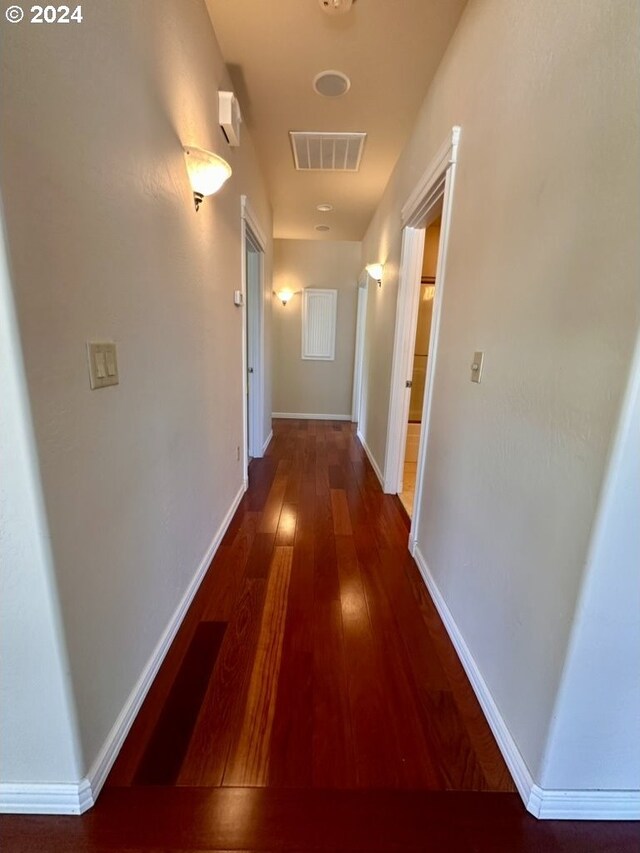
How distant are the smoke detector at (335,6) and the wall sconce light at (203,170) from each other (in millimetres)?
855

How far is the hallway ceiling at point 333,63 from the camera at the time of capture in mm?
1642

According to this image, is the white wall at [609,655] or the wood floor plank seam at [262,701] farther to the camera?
the wood floor plank seam at [262,701]

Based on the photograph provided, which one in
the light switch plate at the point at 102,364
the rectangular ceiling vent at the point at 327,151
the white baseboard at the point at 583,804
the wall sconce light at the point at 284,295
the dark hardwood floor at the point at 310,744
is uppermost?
the rectangular ceiling vent at the point at 327,151

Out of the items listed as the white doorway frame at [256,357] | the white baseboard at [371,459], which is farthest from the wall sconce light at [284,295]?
the white baseboard at [371,459]

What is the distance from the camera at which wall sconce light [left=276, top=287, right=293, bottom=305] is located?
5.26 meters

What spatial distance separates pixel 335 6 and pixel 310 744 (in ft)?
9.58

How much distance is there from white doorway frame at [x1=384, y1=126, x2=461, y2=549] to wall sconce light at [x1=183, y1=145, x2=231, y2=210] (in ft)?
3.51

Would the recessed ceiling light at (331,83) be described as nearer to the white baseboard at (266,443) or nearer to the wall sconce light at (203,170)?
the wall sconce light at (203,170)

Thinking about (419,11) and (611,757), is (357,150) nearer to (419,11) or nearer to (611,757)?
(419,11)

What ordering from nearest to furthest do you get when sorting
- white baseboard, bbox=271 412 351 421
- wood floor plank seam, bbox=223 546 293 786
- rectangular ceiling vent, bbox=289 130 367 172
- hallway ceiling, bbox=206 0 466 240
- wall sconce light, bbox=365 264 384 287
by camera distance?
wood floor plank seam, bbox=223 546 293 786
hallway ceiling, bbox=206 0 466 240
rectangular ceiling vent, bbox=289 130 367 172
wall sconce light, bbox=365 264 384 287
white baseboard, bbox=271 412 351 421

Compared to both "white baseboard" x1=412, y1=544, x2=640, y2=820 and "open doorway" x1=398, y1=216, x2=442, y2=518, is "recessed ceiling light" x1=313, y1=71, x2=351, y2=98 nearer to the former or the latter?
"open doorway" x1=398, y1=216, x2=442, y2=518

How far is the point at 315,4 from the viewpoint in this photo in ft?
5.24

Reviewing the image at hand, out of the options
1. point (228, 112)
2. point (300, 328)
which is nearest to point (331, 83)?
point (228, 112)

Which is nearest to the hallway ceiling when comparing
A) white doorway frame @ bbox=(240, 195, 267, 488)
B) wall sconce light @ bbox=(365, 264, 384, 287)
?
white doorway frame @ bbox=(240, 195, 267, 488)
